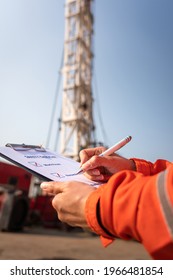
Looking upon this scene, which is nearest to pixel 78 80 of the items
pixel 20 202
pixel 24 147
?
pixel 20 202

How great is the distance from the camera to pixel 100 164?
3.61 ft

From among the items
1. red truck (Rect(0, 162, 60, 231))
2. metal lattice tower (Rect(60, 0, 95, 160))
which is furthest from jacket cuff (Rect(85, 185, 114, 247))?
metal lattice tower (Rect(60, 0, 95, 160))

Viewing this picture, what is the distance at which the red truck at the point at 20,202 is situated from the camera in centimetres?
607

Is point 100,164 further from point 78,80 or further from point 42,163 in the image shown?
point 78,80

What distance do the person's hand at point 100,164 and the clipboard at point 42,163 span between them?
0.04m

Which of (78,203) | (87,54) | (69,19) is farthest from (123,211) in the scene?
(69,19)

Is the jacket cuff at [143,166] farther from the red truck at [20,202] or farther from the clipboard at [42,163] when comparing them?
the red truck at [20,202]

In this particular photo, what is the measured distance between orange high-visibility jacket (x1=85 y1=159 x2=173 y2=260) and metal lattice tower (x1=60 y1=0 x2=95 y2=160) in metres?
Result: 7.59

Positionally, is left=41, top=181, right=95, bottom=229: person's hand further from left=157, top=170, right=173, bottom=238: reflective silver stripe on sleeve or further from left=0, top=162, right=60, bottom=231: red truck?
left=0, top=162, right=60, bottom=231: red truck

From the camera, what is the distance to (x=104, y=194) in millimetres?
686

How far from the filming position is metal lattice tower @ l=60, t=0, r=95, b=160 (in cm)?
859

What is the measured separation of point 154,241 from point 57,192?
387 millimetres

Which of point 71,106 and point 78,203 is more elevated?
point 71,106
